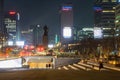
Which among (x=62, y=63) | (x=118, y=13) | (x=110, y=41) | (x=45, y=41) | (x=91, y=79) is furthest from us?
(x=118, y=13)

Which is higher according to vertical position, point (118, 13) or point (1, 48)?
point (118, 13)

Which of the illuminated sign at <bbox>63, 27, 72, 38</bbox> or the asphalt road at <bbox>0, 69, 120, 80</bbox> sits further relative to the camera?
the illuminated sign at <bbox>63, 27, 72, 38</bbox>

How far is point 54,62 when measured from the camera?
9144cm

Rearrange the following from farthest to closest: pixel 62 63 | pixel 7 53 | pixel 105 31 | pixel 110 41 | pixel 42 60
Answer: pixel 105 31, pixel 7 53, pixel 110 41, pixel 42 60, pixel 62 63

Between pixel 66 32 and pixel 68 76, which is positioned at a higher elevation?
pixel 66 32

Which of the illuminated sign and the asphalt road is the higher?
the illuminated sign

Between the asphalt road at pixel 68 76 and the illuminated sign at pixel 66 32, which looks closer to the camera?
the asphalt road at pixel 68 76

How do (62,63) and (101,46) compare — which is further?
(101,46)

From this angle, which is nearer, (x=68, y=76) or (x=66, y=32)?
(x=68, y=76)

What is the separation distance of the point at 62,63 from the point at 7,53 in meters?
88.7

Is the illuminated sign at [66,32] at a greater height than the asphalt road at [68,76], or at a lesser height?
greater

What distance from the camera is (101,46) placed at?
120m

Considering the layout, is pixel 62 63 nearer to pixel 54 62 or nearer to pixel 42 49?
pixel 54 62

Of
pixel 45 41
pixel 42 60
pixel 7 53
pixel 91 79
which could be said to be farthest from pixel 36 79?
pixel 7 53
